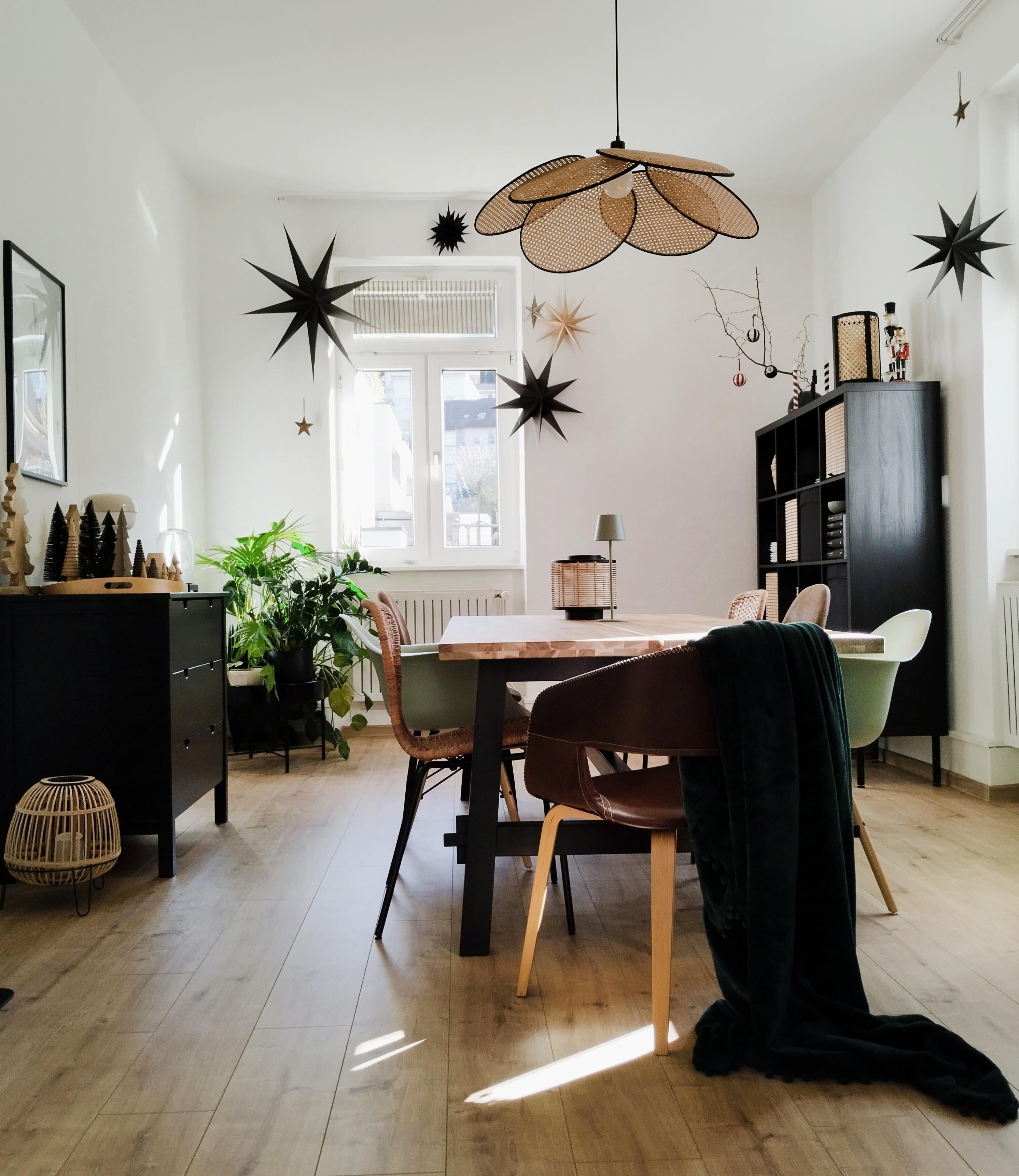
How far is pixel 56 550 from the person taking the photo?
310 cm

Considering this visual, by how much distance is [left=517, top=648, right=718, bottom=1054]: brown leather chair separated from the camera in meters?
1.66

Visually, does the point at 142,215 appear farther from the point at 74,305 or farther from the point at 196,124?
the point at 74,305

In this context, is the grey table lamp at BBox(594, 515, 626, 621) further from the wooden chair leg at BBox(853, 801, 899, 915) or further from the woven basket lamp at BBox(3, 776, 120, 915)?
the woven basket lamp at BBox(3, 776, 120, 915)

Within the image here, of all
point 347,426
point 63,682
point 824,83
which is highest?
point 824,83

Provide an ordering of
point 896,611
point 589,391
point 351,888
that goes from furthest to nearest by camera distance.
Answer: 1. point 589,391
2. point 896,611
3. point 351,888

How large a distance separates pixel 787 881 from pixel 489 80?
3841mm

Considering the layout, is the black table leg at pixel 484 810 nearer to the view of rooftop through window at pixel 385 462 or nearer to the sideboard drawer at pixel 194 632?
the sideboard drawer at pixel 194 632

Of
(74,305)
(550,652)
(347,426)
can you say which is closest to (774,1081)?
(550,652)

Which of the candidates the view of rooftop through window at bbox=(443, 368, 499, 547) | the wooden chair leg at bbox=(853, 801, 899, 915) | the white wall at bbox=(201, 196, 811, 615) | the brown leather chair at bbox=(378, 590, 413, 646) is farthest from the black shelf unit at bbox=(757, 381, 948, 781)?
the view of rooftop through window at bbox=(443, 368, 499, 547)

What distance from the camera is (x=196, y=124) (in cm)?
469

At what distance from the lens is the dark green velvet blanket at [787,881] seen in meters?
1.62

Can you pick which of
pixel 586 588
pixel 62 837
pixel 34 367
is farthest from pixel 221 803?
pixel 34 367

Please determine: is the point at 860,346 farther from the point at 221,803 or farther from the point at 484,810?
the point at 221,803

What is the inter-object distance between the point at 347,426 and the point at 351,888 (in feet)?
11.7
